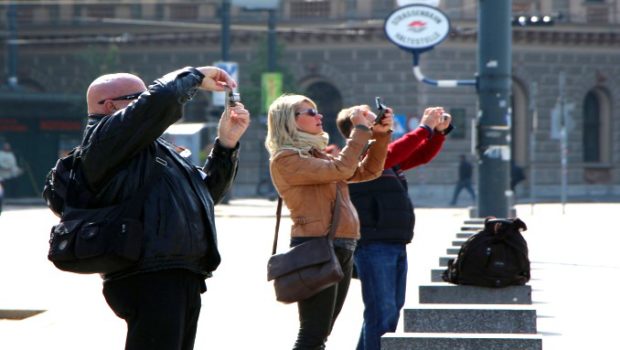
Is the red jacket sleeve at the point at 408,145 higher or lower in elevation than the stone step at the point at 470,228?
higher

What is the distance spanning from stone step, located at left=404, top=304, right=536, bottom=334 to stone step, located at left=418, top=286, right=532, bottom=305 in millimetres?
1244

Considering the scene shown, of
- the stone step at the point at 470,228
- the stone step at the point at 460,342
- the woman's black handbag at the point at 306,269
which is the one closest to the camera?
the stone step at the point at 460,342

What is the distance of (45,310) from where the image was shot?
11648mm

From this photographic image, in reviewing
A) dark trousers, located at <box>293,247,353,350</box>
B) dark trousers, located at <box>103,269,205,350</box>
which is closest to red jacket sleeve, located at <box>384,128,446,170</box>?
dark trousers, located at <box>293,247,353,350</box>

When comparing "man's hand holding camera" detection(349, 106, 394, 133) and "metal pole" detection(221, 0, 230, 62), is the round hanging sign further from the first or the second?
"metal pole" detection(221, 0, 230, 62)

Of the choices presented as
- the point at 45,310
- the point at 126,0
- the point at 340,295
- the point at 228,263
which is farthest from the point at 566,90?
the point at 340,295

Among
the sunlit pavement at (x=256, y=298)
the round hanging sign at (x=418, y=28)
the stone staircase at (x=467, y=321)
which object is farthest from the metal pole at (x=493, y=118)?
the stone staircase at (x=467, y=321)

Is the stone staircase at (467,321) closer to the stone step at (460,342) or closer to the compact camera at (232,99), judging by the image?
the stone step at (460,342)

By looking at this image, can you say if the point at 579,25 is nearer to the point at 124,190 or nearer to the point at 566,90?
the point at 566,90

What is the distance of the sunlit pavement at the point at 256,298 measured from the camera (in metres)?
9.55

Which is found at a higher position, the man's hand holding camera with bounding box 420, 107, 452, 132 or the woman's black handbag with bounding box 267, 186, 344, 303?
the man's hand holding camera with bounding box 420, 107, 452, 132

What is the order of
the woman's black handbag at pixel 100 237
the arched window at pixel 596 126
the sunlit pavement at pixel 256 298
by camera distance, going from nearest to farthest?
the woman's black handbag at pixel 100 237 < the sunlit pavement at pixel 256 298 < the arched window at pixel 596 126

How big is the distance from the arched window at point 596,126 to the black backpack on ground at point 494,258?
37777 millimetres

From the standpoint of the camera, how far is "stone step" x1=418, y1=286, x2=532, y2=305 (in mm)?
8523
